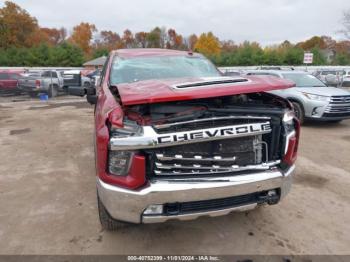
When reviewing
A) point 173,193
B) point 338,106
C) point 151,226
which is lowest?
point 151,226

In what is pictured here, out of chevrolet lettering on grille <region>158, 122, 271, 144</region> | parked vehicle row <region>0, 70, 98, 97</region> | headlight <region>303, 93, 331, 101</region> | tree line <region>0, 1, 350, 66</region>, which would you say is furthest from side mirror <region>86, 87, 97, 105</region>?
tree line <region>0, 1, 350, 66</region>

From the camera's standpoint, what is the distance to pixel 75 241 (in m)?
2.87

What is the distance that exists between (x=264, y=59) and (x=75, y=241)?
43.0 metres

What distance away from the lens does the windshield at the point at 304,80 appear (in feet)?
28.5

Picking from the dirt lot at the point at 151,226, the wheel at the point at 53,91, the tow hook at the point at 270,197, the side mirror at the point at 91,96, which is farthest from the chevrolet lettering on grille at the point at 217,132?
the wheel at the point at 53,91

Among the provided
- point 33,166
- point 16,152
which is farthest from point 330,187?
point 16,152

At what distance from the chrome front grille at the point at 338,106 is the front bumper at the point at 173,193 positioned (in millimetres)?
6033

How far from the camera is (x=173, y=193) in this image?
223 cm

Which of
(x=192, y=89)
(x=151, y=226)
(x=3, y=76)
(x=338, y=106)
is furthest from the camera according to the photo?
(x=3, y=76)

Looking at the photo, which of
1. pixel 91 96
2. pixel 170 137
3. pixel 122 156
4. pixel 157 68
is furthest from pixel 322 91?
pixel 122 156

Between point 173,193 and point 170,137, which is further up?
point 170,137

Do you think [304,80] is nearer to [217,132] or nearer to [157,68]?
[157,68]

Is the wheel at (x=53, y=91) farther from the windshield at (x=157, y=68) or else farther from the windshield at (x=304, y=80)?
the windshield at (x=157, y=68)

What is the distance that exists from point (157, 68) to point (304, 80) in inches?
250
